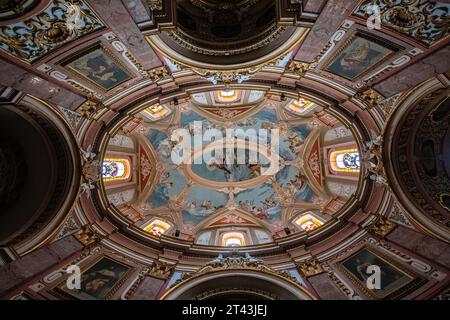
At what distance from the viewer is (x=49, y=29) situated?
27.5 ft

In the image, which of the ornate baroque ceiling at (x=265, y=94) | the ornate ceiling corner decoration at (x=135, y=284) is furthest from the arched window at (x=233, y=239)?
the ornate ceiling corner decoration at (x=135, y=284)

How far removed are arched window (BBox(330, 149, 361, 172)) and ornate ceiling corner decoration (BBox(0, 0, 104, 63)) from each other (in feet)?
43.2

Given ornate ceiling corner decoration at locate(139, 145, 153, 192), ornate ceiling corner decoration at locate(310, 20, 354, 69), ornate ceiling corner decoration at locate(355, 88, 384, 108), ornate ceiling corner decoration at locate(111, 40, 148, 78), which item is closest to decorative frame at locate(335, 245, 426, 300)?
ornate ceiling corner decoration at locate(355, 88, 384, 108)

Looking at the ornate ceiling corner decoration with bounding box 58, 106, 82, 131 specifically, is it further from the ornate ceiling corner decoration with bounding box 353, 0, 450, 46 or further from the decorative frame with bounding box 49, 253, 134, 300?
the ornate ceiling corner decoration with bounding box 353, 0, 450, 46

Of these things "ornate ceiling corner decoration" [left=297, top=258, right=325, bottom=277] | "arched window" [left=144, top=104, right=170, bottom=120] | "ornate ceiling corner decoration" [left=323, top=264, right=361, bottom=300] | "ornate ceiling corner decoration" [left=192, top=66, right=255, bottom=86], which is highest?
"arched window" [left=144, top=104, right=170, bottom=120]

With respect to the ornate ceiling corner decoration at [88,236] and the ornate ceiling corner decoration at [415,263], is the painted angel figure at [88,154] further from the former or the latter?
the ornate ceiling corner decoration at [415,263]

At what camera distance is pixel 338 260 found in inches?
535

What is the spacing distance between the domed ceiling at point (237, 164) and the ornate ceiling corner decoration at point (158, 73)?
22.6ft

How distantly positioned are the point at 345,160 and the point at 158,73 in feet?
36.3

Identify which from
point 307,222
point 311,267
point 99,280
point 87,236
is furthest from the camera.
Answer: point 307,222

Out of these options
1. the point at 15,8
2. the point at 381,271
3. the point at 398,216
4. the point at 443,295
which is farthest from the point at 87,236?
the point at 443,295

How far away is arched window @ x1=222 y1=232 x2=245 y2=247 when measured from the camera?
18803mm

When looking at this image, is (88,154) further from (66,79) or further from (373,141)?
(373,141)

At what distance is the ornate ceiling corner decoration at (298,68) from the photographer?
11391mm
